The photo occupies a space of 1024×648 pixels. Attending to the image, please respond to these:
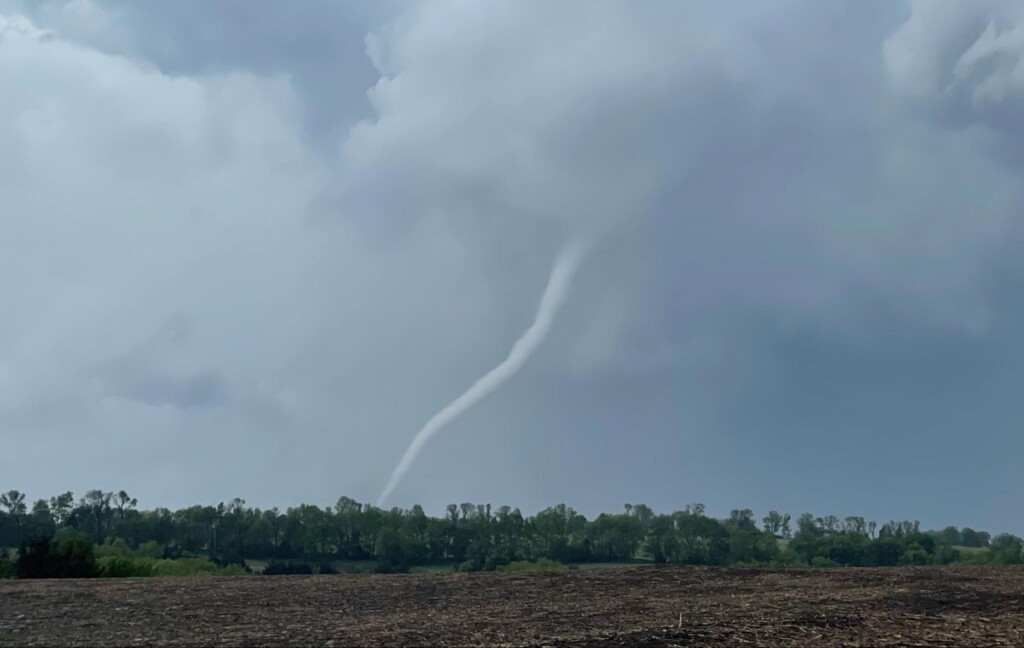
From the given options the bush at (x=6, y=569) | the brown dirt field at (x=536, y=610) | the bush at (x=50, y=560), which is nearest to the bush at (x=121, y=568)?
the bush at (x=50, y=560)

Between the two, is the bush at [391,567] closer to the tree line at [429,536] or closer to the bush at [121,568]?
the tree line at [429,536]

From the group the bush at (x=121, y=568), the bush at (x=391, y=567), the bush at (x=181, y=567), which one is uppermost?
the bush at (x=121, y=568)

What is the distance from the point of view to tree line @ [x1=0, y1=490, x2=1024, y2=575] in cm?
11575

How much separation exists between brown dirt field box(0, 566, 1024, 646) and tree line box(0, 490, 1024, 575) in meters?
90.2

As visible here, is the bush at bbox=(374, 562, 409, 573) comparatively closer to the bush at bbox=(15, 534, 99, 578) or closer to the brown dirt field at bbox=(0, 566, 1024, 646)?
the bush at bbox=(15, 534, 99, 578)

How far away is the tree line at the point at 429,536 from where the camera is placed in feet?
380

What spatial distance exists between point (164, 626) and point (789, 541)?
12865 centimetres

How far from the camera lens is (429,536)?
12706cm

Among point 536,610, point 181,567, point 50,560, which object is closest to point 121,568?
point 50,560

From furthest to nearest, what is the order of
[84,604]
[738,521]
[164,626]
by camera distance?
1. [738,521]
2. [84,604]
3. [164,626]

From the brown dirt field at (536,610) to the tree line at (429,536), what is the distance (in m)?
90.2

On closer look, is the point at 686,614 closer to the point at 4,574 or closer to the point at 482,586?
the point at 482,586

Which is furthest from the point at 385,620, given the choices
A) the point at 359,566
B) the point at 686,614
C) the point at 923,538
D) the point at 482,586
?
the point at 923,538

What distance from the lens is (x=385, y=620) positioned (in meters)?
14.1
